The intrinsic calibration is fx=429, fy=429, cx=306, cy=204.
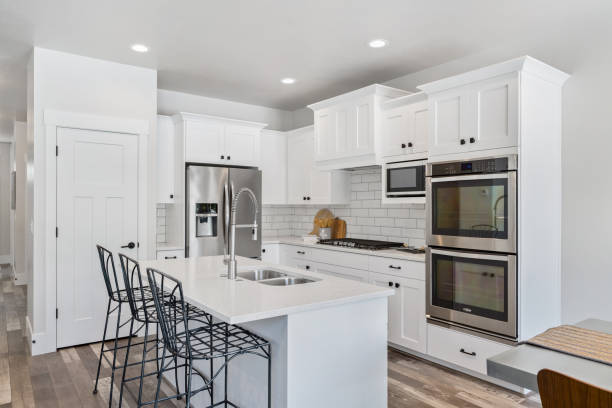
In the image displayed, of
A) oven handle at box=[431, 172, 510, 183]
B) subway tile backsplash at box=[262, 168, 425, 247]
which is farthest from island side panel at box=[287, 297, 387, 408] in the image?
subway tile backsplash at box=[262, 168, 425, 247]

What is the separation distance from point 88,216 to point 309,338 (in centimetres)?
287

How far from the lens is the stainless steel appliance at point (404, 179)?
371 centimetres

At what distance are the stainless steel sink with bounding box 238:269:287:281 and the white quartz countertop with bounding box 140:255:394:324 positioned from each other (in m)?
0.09

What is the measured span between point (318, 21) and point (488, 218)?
1.88 metres

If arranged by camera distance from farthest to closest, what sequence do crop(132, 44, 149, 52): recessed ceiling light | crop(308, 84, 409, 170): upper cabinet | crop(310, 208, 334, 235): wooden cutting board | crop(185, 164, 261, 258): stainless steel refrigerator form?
crop(310, 208, 334, 235): wooden cutting board
crop(185, 164, 261, 258): stainless steel refrigerator
crop(308, 84, 409, 170): upper cabinet
crop(132, 44, 149, 52): recessed ceiling light

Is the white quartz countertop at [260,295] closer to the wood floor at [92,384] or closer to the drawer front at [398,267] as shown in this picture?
the wood floor at [92,384]

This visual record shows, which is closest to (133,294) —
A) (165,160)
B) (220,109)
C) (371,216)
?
(165,160)

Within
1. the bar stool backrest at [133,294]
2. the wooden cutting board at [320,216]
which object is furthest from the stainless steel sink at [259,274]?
the wooden cutting board at [320,216]

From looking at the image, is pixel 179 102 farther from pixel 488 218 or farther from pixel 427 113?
pixel 488 218

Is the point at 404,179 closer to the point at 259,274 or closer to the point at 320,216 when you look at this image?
the point at 259,274

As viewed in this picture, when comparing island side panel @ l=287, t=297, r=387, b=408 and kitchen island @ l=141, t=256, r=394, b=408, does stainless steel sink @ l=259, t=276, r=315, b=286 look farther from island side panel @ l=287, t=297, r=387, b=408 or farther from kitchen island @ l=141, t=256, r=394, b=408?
island side panel @ l=287, t=297, r=387, b=408

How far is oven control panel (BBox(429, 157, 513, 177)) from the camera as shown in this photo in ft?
9.75

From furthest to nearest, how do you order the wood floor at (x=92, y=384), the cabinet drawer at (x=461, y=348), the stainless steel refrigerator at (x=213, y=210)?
the stainless steel refrigerator at (x=213, y=210), the cabinet drawer at (x=461, y=348), the wood floor at (x=92, y=384)

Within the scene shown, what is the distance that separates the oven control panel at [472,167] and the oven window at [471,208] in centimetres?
7
